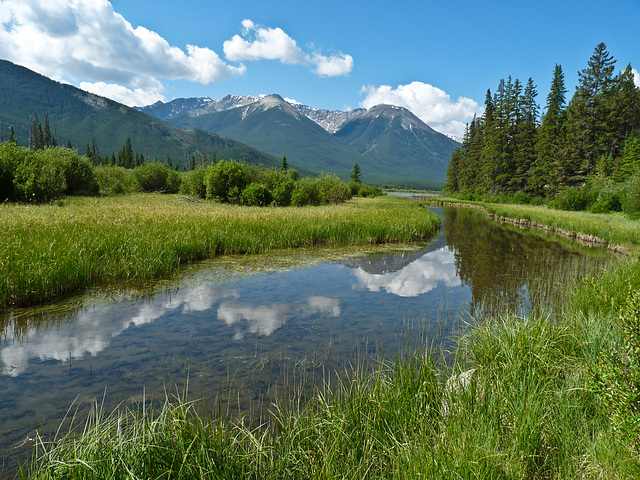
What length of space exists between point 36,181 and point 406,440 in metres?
30.5

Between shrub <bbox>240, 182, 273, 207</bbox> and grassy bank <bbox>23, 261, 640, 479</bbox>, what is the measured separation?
3196 centimetres

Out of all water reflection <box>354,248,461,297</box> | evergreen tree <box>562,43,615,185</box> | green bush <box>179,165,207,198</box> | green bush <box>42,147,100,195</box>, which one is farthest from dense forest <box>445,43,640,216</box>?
green bush <box>42,147,100,195</box>

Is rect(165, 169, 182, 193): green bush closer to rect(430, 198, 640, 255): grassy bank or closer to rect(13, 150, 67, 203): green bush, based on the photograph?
rect(13, 150, 67, 203): green bush

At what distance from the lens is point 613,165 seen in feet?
125

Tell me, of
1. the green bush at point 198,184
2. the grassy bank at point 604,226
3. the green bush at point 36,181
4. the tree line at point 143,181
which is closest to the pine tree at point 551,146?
the grassy bank at point 604,226

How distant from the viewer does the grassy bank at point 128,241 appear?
8.41 meters

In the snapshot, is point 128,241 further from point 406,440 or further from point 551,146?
point 551,146

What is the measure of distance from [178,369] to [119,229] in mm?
9575

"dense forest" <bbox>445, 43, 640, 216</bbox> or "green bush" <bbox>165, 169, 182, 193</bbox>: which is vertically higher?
"dense forest" <bbox>445, 43, 640, 216</bbox>

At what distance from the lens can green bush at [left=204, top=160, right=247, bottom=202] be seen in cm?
3672

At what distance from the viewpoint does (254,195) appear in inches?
1391

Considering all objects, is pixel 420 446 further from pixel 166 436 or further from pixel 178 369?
pixel 178 369

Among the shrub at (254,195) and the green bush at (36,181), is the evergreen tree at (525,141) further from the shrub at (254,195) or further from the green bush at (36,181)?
the green bush at (36,181)

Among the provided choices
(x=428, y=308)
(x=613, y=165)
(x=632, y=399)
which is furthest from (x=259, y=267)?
(x=613, y=165)
